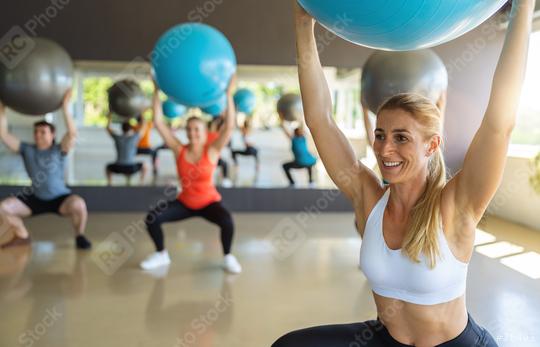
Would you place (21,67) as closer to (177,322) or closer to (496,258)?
(177,322)

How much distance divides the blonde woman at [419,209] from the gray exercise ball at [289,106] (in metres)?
4.38

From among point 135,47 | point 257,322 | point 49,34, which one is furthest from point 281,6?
point 257,322

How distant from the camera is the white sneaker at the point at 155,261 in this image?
3213 millimetres

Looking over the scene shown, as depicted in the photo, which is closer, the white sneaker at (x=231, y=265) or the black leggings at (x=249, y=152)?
the white sneaker at (x=231, y=265)

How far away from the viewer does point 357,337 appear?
1.18 metres

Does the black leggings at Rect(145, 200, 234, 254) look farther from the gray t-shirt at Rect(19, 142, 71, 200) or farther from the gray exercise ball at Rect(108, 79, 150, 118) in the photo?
the gray exercise ball at Rect(108, 79, 150, 118)

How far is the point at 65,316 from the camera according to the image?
238 centimetres

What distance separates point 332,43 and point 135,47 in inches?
86.6

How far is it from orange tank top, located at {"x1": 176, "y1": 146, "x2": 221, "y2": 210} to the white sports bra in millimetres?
2209

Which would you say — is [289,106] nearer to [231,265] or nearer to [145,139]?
[145,139]

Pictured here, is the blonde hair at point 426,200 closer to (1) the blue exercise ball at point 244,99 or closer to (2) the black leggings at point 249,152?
(1) the blue exercise ball at point 244,99

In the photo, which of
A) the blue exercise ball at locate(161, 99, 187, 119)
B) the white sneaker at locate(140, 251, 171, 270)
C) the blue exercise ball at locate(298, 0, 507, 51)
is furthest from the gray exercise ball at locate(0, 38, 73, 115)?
the blue exercise ball at locate(161, 99, 187, 119)

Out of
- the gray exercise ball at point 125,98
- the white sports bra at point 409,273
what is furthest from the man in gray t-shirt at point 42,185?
the white sports bra at point 409,273

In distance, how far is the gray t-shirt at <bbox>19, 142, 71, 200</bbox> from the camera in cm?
352
